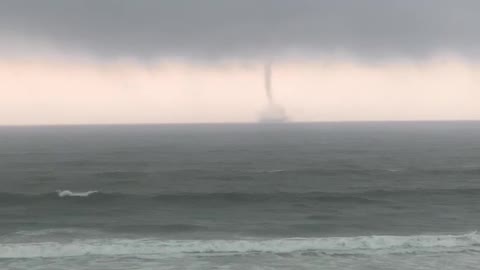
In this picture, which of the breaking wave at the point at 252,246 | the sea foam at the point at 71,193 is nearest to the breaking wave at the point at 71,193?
the sea foam at the point at 71,193

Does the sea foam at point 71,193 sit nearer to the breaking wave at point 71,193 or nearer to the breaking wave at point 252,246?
the breaking wave at point 71,193

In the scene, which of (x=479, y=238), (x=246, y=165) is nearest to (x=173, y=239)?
(x=479, y=238)

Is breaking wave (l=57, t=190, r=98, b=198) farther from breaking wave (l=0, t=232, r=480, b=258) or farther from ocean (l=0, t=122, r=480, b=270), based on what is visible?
breaking wave (l=0, t=232, r=480, b=258)

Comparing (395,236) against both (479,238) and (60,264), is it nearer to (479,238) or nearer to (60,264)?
(479,238)

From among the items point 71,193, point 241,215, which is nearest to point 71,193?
point 71,193

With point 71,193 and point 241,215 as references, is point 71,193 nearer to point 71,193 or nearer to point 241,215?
point 71,193

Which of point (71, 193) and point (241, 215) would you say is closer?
point (241, 215)
